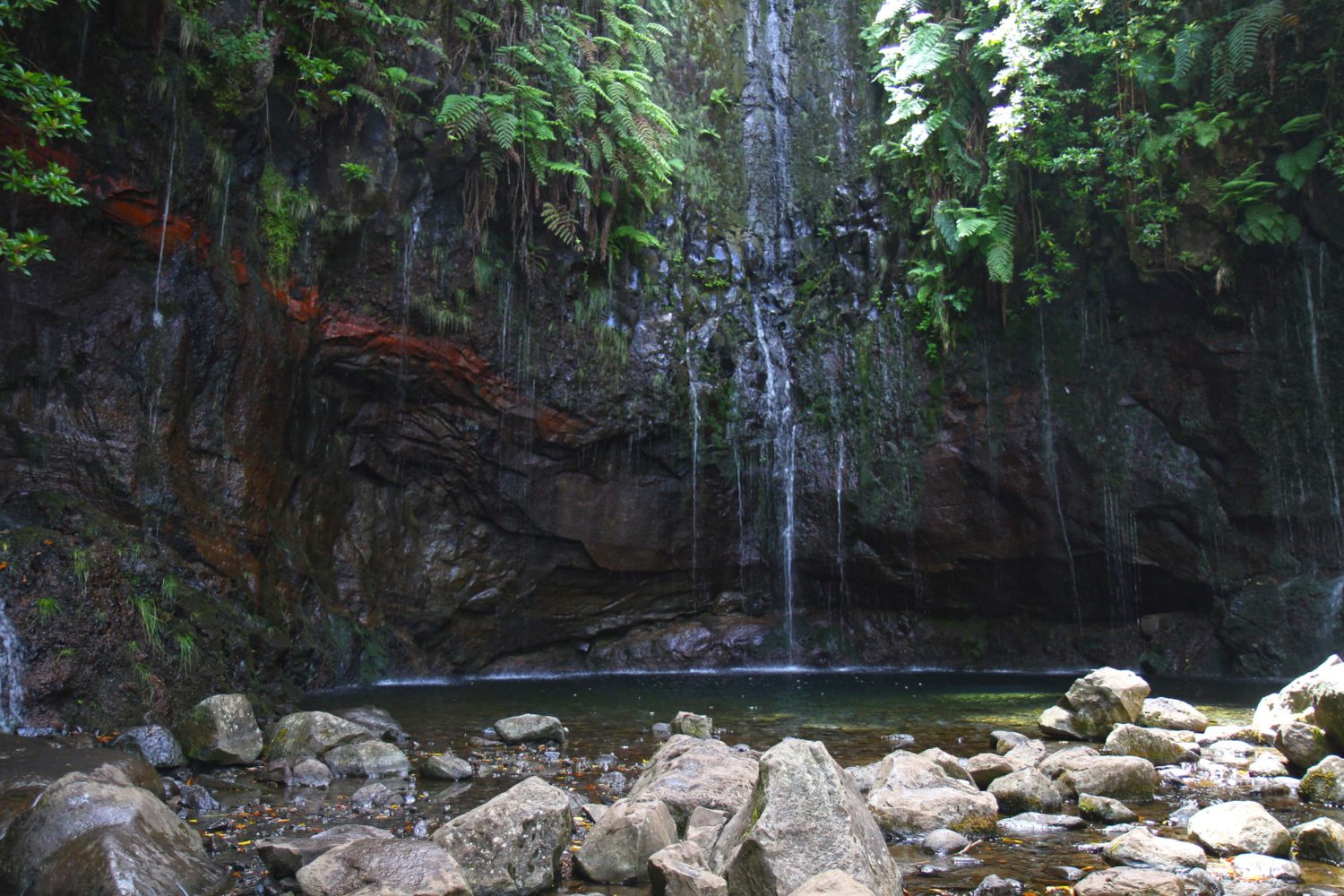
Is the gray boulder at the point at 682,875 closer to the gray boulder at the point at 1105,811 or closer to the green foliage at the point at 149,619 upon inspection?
the gray boulder at the point at 1105,811

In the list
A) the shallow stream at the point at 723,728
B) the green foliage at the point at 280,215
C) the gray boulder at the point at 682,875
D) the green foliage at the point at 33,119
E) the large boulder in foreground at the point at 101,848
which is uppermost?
the green foliage at the point at 280,215

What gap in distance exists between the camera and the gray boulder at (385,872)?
12.0 feet

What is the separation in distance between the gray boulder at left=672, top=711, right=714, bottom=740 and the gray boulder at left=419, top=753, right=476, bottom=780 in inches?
73.1

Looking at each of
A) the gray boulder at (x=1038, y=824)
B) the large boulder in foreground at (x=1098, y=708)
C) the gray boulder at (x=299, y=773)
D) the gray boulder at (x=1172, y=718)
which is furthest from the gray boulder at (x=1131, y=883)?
the gray boulder at (x=299, y=773)

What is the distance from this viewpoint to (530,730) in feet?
24.5

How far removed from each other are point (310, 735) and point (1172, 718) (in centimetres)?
A: 707

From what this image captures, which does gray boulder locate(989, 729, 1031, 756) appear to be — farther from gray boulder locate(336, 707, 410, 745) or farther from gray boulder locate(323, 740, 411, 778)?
gray boulder locate(336, 707, 410, 745)

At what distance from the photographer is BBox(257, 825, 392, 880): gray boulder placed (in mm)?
4125

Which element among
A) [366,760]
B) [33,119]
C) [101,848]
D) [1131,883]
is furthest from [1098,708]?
[33,119]

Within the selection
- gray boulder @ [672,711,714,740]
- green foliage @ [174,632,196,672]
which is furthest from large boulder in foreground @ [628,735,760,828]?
green foliage @ [174,632,196,672]

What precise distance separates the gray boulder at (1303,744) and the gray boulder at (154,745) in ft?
25.2

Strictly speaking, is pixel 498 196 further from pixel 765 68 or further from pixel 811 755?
pixel 811 755

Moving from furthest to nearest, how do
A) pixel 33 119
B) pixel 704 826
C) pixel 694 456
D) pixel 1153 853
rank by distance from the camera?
pixel 694 456 → pixel 33 119 → pixel 704 826 → pixel 1153 853

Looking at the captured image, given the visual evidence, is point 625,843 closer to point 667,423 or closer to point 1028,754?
point 1028,754
